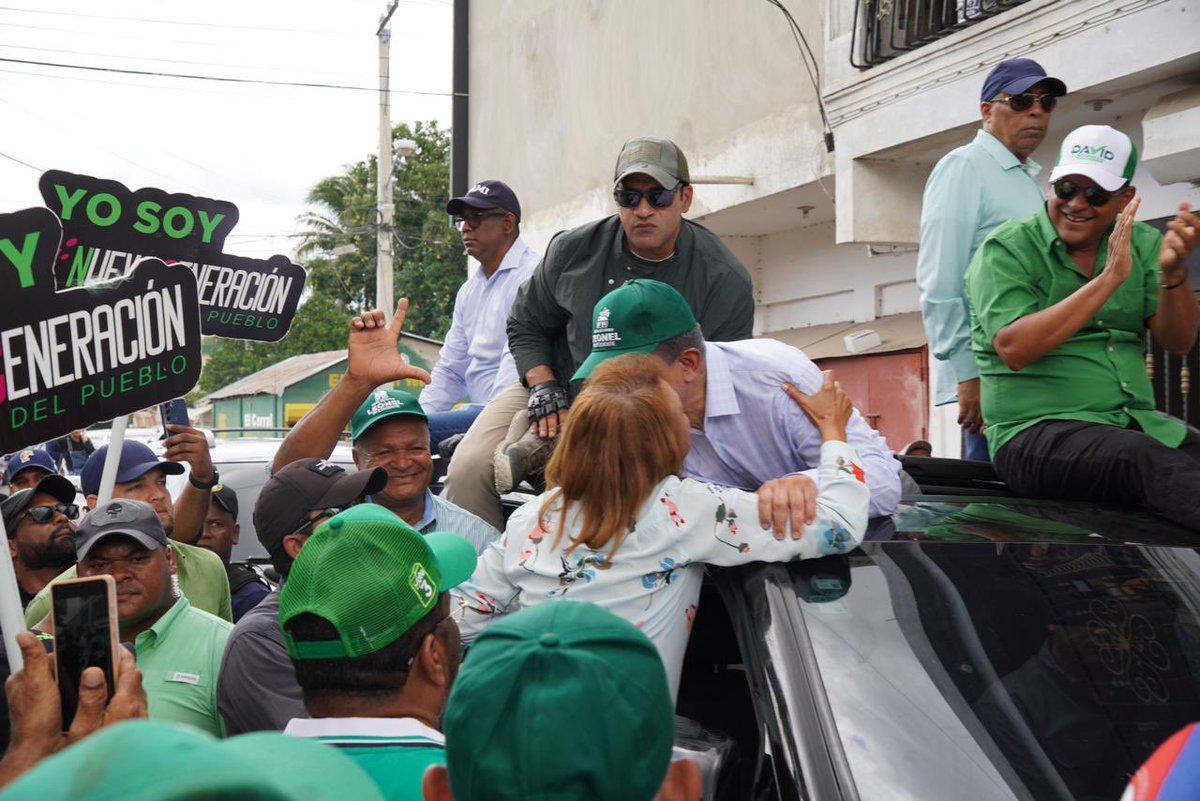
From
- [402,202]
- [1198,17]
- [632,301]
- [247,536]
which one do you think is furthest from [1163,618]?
[402,202]

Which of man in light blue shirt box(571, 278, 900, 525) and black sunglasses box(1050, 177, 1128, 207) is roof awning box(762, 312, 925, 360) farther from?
man in light blue shirt box(571, 278, 900, 525)

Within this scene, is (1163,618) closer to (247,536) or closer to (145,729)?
(145,729)

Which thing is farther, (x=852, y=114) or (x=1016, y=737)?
(x=852, y=114)

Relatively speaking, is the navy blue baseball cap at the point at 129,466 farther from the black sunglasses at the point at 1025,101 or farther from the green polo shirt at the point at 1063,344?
the black sunglasses at the point at 1025,101

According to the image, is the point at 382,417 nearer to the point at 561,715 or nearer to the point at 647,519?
the point at 647,519

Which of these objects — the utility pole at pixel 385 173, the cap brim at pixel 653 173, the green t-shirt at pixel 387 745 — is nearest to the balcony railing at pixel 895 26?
the cap brim at pixel 653 173

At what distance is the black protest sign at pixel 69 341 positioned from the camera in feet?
11.5

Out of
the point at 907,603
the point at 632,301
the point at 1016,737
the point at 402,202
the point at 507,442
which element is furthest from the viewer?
the point at 402,202

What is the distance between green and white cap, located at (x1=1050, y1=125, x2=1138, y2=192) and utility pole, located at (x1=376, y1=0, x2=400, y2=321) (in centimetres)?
2139

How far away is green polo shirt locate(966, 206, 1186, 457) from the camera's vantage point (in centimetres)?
375

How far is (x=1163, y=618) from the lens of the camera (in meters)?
2.62

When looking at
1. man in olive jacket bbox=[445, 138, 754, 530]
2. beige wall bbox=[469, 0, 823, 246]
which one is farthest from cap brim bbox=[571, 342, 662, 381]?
beige wall bbox=[469, 0, 823, 246]

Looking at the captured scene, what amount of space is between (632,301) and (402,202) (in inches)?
1463

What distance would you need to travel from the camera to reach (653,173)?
4207mm
